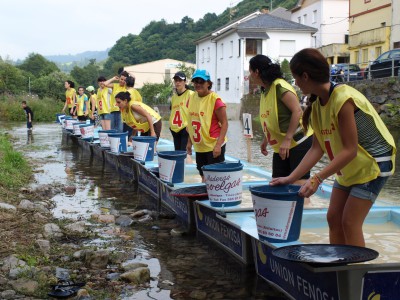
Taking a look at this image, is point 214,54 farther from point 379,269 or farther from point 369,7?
point 379,269

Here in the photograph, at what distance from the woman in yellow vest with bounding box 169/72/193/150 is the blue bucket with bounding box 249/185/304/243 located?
4757 millimetres

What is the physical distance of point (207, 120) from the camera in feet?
22.7

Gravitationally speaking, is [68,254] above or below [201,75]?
below

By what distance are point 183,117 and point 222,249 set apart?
353 centimetres

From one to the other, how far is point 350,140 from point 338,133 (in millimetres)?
182

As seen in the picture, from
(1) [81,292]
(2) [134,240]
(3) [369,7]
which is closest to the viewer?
(1) [81,292]

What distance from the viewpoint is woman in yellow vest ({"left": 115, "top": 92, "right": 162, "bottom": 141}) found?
10.7m

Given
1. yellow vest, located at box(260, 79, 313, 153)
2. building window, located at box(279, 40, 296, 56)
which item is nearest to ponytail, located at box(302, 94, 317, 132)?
yellow vest, located at box(260, 79, 313, 153)

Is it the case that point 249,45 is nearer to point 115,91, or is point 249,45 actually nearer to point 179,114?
point 115,91

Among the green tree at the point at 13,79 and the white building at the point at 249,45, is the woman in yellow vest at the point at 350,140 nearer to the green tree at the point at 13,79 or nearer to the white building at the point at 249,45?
the white building at the point at 249,45

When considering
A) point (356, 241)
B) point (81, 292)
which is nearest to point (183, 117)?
point (81, 292)

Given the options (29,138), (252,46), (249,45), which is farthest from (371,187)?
(252,46)

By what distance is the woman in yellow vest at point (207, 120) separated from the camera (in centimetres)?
679

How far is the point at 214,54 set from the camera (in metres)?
50.1
